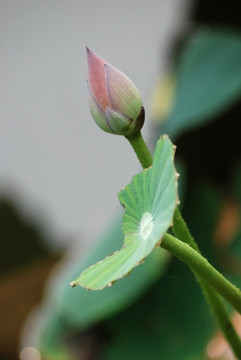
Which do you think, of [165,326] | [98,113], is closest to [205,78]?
[165,326]

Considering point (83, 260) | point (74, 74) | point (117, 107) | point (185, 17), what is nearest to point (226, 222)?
point (83, 260)

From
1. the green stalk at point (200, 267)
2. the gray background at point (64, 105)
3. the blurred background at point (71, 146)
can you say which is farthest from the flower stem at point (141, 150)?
the gray background at point (64, 105)

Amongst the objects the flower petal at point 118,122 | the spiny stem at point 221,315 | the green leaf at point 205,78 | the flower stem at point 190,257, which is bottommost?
the green leaf at point 205,78

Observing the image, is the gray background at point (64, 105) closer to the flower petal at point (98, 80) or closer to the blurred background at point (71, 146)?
the blurred background at point (71, 146)

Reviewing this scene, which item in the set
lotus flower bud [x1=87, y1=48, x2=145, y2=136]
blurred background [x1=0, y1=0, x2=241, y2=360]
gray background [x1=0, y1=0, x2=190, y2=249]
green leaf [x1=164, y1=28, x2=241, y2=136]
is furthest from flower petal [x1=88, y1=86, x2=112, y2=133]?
gray background [x1=0, y1=0, x2=190, y2=249]

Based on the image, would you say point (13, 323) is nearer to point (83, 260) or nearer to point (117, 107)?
point (83, 260)

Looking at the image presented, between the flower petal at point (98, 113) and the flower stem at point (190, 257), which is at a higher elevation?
the flower petal at point (98, 113)

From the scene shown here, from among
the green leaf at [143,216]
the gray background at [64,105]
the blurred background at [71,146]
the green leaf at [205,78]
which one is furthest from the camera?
the gray background at [64,105]

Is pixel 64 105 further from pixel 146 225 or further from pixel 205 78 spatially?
pixel 146 225
